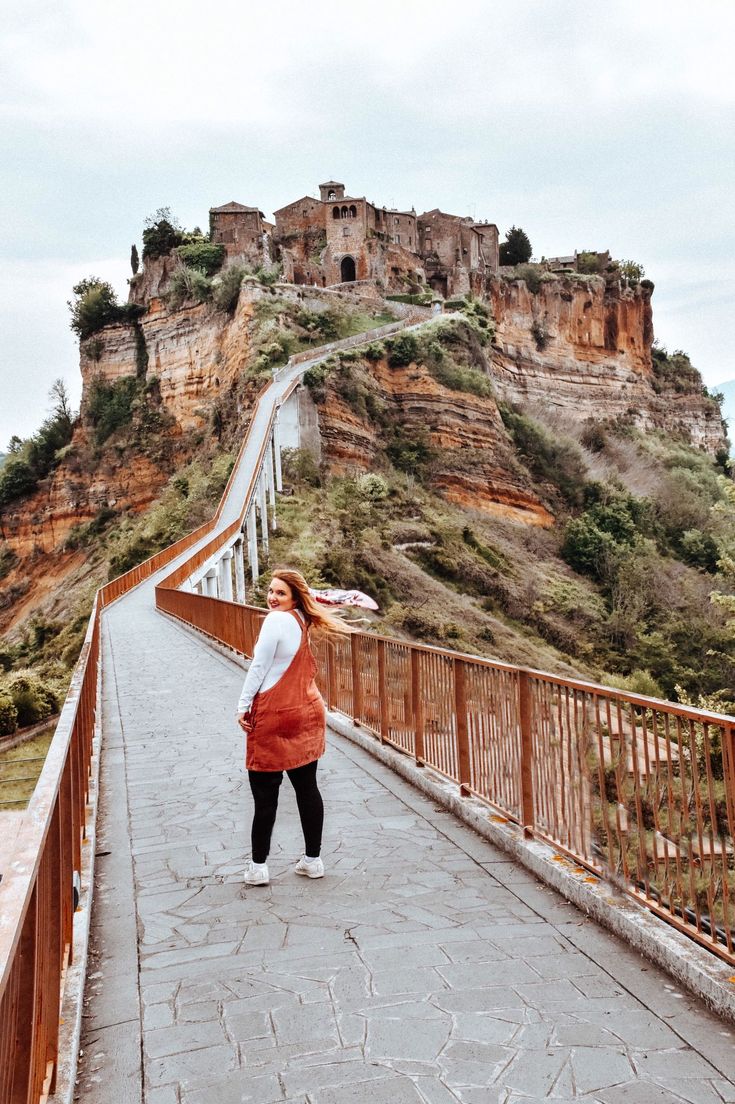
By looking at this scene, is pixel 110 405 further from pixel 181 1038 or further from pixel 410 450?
pixel 181 1038

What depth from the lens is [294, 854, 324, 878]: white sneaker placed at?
5.69 m

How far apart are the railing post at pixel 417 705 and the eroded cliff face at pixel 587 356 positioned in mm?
60402

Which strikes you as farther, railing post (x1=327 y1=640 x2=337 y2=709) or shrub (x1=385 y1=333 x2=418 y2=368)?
shrub (x1=385 y1=333 x2=418 y2=368)

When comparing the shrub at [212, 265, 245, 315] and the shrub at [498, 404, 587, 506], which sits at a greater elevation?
the shrub at [212, 265, 245, 315]

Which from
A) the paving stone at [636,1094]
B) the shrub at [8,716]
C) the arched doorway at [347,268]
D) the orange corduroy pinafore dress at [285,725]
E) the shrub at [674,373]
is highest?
the arched doorway at [347,268]

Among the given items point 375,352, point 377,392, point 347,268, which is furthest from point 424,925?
point 347,268

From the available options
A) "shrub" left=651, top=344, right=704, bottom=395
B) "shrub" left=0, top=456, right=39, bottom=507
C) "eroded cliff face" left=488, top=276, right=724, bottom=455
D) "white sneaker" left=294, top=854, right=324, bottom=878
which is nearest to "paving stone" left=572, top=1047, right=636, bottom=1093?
"white sneaker" left=294, top=854, right=324, bottom=878

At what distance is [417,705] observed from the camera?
8219 millimetres

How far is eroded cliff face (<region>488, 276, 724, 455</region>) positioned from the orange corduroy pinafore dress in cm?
6303

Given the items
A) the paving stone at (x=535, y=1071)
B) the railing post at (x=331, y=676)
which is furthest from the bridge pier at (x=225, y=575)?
the paving stone at (x=535, y=1071)

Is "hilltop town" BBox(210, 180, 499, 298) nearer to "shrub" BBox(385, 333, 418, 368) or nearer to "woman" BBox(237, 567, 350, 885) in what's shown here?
"shrub" BBox(385, 333, 418, 368)

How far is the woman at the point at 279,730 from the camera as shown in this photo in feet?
18.2

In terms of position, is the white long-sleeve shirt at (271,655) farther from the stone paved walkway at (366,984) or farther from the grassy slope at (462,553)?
the grassy slope at (462,553)

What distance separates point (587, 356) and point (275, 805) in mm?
76947
